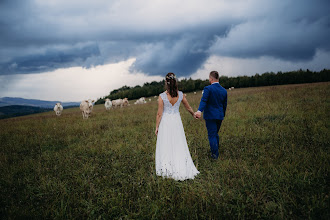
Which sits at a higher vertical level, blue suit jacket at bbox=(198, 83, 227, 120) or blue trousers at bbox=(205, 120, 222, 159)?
blue suit jacket at bbox=(198, 83, 227, 120)

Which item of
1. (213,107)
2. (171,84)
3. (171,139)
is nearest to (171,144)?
(171,139)

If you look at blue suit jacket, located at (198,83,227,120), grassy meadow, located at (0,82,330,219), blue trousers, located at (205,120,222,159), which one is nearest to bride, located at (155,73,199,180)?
grassy meadow, located at (0,82,330,219)

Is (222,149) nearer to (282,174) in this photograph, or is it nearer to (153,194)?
(282,174)

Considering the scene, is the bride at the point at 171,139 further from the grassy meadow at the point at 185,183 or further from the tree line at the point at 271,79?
the tree line at the point at 271,79

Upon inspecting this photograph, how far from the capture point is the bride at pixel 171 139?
→ 4605mm

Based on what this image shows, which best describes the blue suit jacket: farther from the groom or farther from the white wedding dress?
the white wedding dress

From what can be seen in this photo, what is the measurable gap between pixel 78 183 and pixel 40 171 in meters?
1.61

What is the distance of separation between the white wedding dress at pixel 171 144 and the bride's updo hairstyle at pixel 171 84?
0.18 meters

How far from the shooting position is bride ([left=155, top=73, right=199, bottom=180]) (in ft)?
15.1

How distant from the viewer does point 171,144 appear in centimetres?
474

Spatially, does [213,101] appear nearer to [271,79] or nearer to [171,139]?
[171,139]

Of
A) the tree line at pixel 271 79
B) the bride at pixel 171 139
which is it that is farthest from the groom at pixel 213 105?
the tree line at pixel 271 79

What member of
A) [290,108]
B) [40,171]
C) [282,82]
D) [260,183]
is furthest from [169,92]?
[282,82]

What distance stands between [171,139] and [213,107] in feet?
5.33
